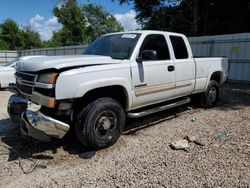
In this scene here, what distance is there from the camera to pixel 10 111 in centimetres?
438

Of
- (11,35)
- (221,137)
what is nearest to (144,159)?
(221,137)

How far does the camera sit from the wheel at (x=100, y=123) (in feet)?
12.9

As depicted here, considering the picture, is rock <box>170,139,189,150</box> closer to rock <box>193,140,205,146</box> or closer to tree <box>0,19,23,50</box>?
rock <box>193,140,205,146</box>

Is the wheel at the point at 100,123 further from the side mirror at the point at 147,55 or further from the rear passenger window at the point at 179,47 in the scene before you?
the rear passenger window at the point at 179,47

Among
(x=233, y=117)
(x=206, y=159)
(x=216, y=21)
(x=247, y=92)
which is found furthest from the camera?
(x=216, y=21)

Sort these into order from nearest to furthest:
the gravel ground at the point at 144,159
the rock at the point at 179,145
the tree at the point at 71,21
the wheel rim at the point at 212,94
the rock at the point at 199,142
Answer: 1. the gravel ground at the point at 144,159
2. the rock at the point at 179,145
3. the rock at the point at 199,142
4. the wheel rim at the point at 212,94
5. the tree at the point at 71,21

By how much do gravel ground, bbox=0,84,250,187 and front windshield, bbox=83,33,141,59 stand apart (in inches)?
62.0

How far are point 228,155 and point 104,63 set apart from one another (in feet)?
8.14

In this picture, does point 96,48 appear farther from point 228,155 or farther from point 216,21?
point 216,21

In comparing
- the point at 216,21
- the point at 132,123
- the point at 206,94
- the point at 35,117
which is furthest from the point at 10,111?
the point at 216,21

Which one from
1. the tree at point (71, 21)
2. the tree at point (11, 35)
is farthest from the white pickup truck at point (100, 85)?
the tree at point (11, 35)

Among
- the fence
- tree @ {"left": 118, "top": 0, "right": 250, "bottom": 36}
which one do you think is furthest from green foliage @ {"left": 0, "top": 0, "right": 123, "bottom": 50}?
the fence

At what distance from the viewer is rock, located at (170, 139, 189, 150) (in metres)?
4.25

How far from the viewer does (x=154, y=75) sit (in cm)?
487
